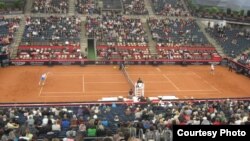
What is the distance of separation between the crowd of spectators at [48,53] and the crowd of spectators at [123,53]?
2973 mm

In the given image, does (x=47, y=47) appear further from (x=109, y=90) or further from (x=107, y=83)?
(x=109, y=90)

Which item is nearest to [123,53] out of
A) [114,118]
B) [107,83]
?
[107,83]

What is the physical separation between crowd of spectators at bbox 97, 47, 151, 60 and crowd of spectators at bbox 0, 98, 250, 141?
21349mm

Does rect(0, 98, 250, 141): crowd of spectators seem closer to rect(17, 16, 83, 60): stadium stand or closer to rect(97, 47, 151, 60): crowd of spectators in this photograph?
rect(97, 47, 151, 60): crowd of spectators

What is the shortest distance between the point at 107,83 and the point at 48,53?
38.0 ft

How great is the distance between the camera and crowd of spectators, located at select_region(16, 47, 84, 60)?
150 ft

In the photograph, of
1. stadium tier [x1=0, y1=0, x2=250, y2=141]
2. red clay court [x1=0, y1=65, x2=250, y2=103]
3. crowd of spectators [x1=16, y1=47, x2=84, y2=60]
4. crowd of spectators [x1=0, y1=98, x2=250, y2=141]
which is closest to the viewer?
crowd of spectators [x1=0, y1=98, x2=250, y2=141]

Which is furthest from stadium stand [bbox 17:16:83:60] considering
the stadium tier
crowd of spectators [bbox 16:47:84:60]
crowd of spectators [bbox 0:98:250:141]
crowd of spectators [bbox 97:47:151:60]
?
crowd of spectators [bbox 0:98:250:141]

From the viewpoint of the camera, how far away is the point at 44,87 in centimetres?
3622

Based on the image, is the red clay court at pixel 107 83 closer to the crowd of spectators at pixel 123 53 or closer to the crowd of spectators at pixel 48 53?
the crowd of spectators at pixel 48 53

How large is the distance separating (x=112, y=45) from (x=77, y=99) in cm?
1797

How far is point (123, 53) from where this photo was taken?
48.2 metres

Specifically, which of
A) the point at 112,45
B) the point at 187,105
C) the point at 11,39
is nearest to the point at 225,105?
the point at 187,105

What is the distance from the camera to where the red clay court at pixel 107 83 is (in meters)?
34.2
